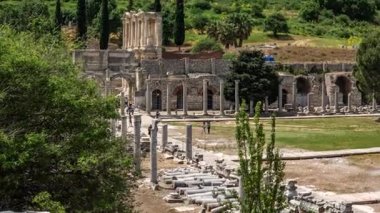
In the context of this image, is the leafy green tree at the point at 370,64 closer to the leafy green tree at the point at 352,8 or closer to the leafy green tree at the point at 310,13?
the leafy green tree at the point at 310,13

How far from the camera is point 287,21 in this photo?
367 ft

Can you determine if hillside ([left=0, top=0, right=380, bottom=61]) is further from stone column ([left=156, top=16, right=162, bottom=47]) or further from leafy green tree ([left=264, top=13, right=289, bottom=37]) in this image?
stone column ([left=156, top=16, right=162, bottom=47])

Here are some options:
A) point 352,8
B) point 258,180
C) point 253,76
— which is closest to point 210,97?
point 253,76

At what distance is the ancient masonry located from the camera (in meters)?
73.4

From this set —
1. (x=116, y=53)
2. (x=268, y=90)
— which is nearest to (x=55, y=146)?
(x=268, y=90)

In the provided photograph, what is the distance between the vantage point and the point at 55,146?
16891mm

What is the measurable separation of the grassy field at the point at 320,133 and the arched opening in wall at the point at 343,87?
16768 millimetres

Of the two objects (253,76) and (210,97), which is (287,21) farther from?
(253,76)

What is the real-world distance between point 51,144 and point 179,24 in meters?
70.5

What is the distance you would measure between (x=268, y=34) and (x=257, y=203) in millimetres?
91950

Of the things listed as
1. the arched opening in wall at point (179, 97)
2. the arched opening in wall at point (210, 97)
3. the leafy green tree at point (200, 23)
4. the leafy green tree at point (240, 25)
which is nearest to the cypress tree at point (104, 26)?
the arched opening in wall at point (179, 97)

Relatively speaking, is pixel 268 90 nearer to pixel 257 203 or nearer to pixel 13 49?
pixel 13 49

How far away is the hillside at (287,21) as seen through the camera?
311 ft

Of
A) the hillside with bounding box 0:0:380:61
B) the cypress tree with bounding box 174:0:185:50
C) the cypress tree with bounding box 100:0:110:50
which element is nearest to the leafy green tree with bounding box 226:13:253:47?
the hillside with bounding box 0:0:380:61
